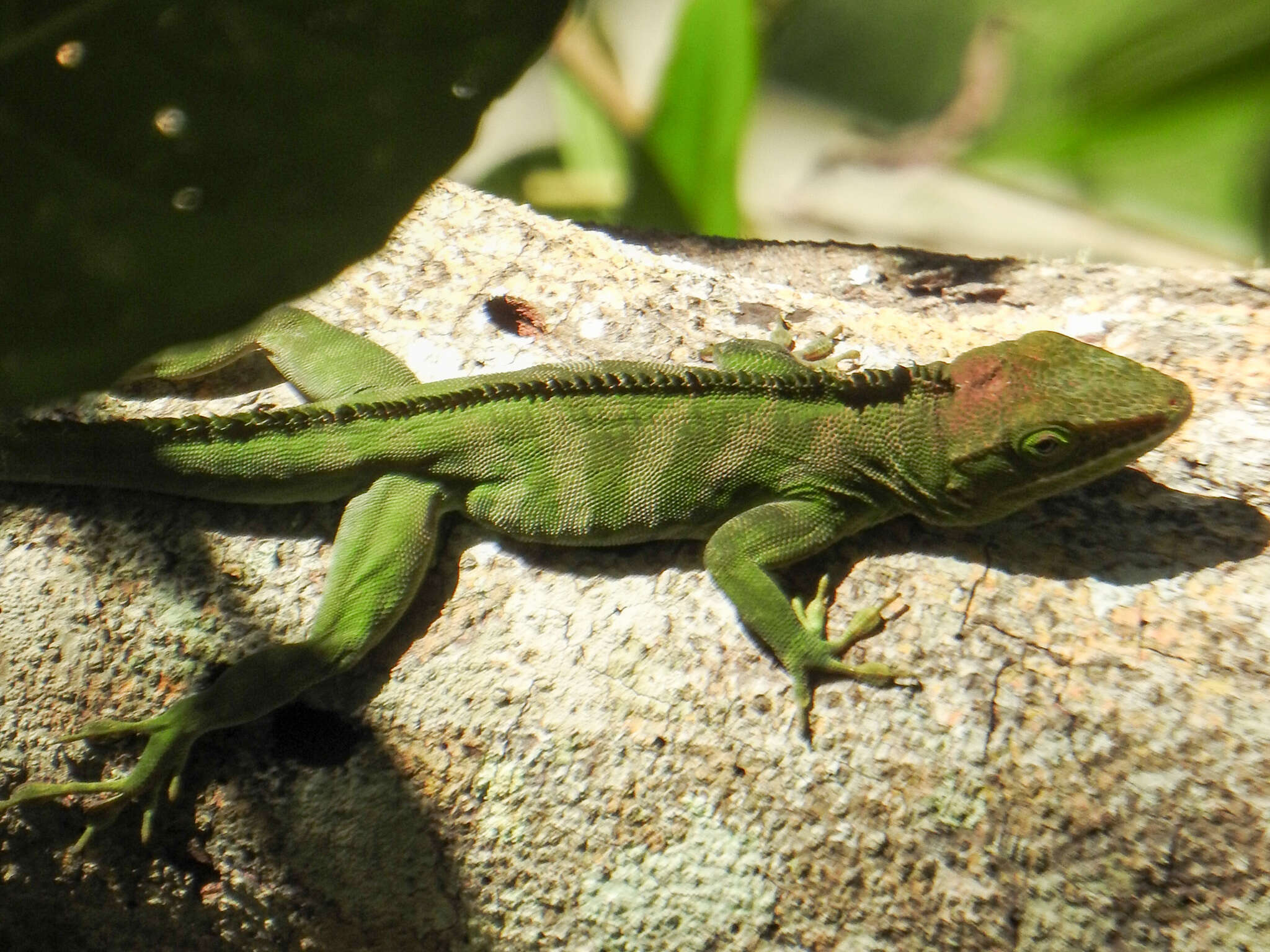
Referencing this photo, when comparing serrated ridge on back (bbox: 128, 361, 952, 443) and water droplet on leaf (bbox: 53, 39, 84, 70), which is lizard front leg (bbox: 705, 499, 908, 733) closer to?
serrated ridge on back (bbox: 128, 361, 952, 443)

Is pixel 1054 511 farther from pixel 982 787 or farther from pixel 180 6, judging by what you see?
pixel 180 6

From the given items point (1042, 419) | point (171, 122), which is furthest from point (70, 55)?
point (1042, 419)

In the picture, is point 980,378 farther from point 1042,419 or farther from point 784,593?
point 784,593

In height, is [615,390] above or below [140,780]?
above

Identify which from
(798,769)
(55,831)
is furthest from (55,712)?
(798,769)

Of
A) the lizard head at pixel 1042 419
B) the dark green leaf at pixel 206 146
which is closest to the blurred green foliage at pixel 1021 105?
the lizard head at pixel 1042 419

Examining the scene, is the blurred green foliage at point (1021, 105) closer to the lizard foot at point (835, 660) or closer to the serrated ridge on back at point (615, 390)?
the serrated ridge on back at point (615, 390)

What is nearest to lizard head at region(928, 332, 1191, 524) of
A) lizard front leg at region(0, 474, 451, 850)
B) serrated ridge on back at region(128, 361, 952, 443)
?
serrated ridge on back at region(128, 361, 952, 443)
